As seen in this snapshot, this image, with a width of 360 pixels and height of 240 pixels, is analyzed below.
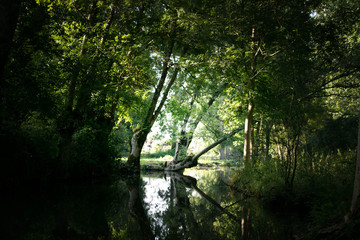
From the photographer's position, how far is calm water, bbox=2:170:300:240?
3816mm

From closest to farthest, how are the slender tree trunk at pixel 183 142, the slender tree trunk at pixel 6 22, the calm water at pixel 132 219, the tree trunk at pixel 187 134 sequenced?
the slender tree trunk at pixel 6 22 → the calm water at pixel 132 219 → the tree trunk at pixel 187 134 → the slender tree trunk at pixel 183 142

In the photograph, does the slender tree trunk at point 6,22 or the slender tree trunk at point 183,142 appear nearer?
the slender tree trunk at point 6,22

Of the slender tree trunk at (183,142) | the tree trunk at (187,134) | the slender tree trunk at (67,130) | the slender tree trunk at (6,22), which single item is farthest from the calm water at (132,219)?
the slender tree trunk at (183,142)

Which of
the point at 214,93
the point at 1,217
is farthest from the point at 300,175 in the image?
the point at 214,93

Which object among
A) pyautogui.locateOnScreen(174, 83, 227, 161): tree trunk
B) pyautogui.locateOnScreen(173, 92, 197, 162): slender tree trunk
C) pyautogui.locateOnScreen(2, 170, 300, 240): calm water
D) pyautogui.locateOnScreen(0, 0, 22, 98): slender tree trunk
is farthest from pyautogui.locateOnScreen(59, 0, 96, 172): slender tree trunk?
pyautogui.locateOnScreen(173, 92, 197, 162): slender tree trunk

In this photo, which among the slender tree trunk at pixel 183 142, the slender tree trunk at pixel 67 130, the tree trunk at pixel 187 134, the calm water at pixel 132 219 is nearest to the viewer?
the calm water at pixel 132 219

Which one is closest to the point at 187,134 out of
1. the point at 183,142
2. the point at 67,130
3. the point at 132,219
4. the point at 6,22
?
the point at 183,142

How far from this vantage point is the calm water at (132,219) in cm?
382

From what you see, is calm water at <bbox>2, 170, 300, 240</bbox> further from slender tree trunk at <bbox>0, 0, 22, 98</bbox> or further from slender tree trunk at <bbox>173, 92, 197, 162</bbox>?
slender tree trunk at <bbox>173, 92, 197, 162</bbox>

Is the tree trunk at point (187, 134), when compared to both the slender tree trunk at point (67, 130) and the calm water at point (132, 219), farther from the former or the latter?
the calm water at point (132, 219)

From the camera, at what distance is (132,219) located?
4676 mm

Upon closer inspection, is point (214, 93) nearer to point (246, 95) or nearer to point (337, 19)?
point (246, 95)

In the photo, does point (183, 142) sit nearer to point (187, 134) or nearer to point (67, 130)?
point (187, 134)

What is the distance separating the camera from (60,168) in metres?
8.74
